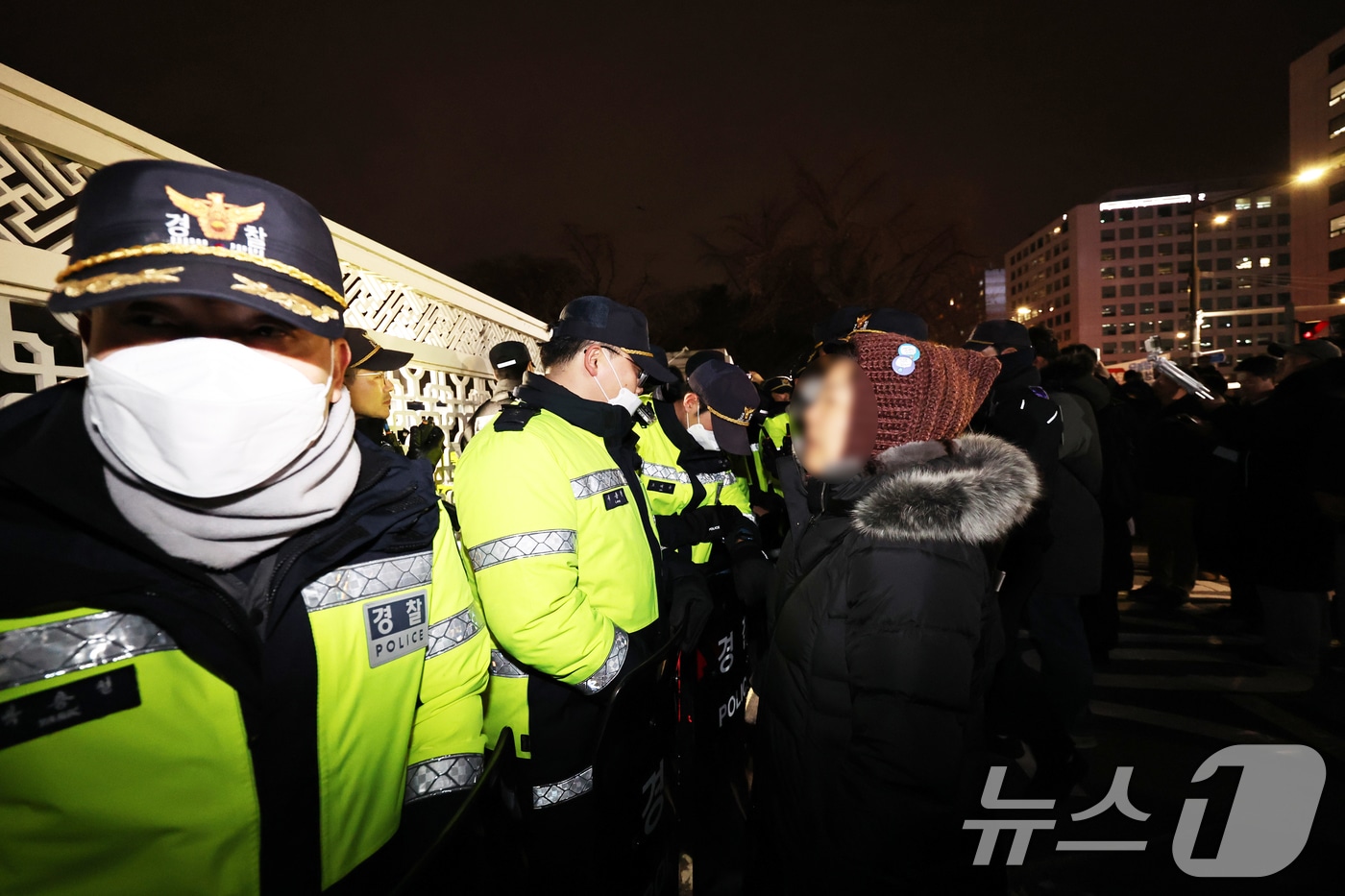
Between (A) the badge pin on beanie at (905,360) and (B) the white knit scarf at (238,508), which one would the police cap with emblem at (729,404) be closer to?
(A) the badge pin on beanie at (905,360)

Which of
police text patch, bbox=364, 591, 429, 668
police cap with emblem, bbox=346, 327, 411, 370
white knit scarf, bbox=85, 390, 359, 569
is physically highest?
police cap with emblem, bbox=346, 327, 411, 370

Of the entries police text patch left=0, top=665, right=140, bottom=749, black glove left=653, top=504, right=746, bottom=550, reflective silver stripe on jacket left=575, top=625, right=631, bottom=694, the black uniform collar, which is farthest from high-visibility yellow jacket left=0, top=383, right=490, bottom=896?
black glove left=653, top=504, right=746, bottom=550

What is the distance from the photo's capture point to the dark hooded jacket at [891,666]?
143cm

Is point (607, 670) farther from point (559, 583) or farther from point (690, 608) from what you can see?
point (690, 608)

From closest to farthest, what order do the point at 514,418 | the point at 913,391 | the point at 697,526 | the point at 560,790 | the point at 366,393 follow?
1. the point at 913,391
2. the point at 560,790
3. the point at 514,418
4. the point at 366,393
5. the point at 697,526

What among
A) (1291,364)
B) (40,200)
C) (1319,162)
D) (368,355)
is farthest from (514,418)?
(1319,162)

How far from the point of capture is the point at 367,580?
131 centimetres

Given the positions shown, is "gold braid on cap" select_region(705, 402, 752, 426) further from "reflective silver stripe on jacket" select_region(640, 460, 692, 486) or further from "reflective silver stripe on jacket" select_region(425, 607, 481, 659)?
"reflective silver stripe on jacket" select_region(425, 607, 481, 659)

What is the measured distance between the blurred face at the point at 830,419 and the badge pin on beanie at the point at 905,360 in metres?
0.12

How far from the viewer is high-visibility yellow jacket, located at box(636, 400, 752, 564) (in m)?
3.70

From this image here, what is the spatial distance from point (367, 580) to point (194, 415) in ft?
1.45

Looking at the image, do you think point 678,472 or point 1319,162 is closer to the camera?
point 678,472

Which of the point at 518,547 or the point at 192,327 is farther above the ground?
the point at 192,327

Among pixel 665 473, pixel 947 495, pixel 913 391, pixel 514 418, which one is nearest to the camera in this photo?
pixel 947 495
